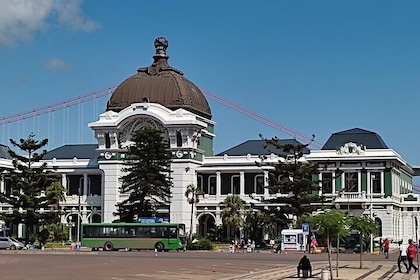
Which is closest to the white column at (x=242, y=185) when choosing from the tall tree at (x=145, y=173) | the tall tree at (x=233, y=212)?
the tall tree at (x=233, y=212)

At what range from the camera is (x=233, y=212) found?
9706 cm

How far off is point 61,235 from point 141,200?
38.7 feet

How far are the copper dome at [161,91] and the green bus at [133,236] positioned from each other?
2632cm

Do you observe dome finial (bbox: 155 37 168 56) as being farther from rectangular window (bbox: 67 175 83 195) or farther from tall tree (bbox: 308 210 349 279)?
tall tree (bbox: 308 210 349 279)

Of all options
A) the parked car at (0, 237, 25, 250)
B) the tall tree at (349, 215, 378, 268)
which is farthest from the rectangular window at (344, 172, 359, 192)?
the tall tree at (349, 215, 378, 268)

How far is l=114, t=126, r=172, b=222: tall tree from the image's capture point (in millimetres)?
90812

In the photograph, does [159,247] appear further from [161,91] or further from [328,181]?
[161,91]

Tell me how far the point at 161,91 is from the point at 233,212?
18.1 metres

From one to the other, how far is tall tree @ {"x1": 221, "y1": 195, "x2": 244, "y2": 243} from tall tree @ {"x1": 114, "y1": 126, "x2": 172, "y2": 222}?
7641 millimetres

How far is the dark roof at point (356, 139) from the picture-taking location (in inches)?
3991

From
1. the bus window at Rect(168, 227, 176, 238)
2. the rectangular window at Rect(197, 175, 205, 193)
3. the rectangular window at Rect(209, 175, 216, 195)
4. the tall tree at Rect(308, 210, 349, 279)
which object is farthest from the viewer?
the rectangular window at Rect(209, 175, 216, 195)

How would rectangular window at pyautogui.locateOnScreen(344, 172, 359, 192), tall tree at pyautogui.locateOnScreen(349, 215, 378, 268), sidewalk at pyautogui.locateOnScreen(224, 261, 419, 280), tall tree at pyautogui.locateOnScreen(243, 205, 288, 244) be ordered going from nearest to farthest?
sidewalk at pyautogui.locateOnScreen(224, 261, 419, 280)
tall tree at pyautogui.locateOnScreen(349, 215, 378, 268)
tall tree at pyautogui.locateOnScreen(243, 205, 288, 244)
rectangular window at pyautogui.locateOnScreen(344, 172, 359, 192)

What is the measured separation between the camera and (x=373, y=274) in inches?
1665

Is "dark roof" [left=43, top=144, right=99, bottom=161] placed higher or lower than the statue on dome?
lower
